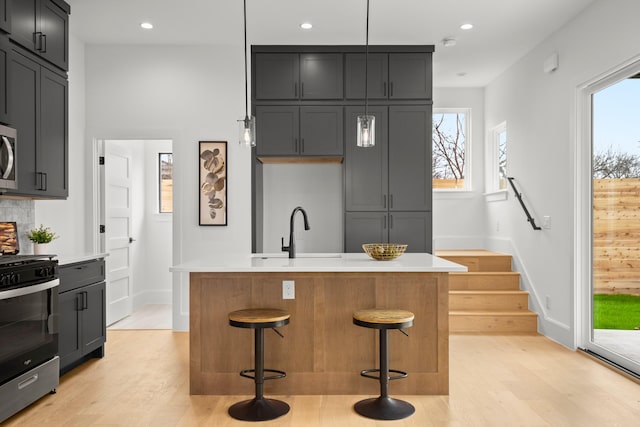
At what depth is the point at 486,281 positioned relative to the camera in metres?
5.95

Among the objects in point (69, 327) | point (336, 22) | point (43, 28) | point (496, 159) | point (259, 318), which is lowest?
point (69, 327)

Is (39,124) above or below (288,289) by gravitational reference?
above

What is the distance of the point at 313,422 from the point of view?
301 centimetres

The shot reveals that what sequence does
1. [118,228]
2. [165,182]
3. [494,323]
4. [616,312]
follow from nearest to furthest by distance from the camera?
[616,312], [494,323], [118,228], [165,182]

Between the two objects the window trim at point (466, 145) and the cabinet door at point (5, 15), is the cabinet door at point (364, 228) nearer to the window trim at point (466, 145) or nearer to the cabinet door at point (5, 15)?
the window trim at point (466, 145)

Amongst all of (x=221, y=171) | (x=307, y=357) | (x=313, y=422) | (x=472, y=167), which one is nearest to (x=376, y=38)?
(x=221, y=171)

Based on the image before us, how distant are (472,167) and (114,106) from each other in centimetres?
443

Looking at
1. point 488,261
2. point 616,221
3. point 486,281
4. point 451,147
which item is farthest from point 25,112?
point 451,147

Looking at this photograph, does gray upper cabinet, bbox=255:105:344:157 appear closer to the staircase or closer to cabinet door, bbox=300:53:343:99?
cabinet door, bbox=300:53:343:99

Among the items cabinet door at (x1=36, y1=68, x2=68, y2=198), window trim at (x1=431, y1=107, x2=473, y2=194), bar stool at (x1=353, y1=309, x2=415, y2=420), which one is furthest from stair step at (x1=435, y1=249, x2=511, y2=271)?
cabinet door at (x1=36, y1=68, x2=68, y2=198)

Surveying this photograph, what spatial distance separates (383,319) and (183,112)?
137 inches

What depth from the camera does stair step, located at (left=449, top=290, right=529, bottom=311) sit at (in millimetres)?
5699

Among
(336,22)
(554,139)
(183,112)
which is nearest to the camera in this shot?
(336,22)

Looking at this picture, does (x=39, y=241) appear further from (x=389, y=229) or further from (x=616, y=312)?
(x=616, y=312)
